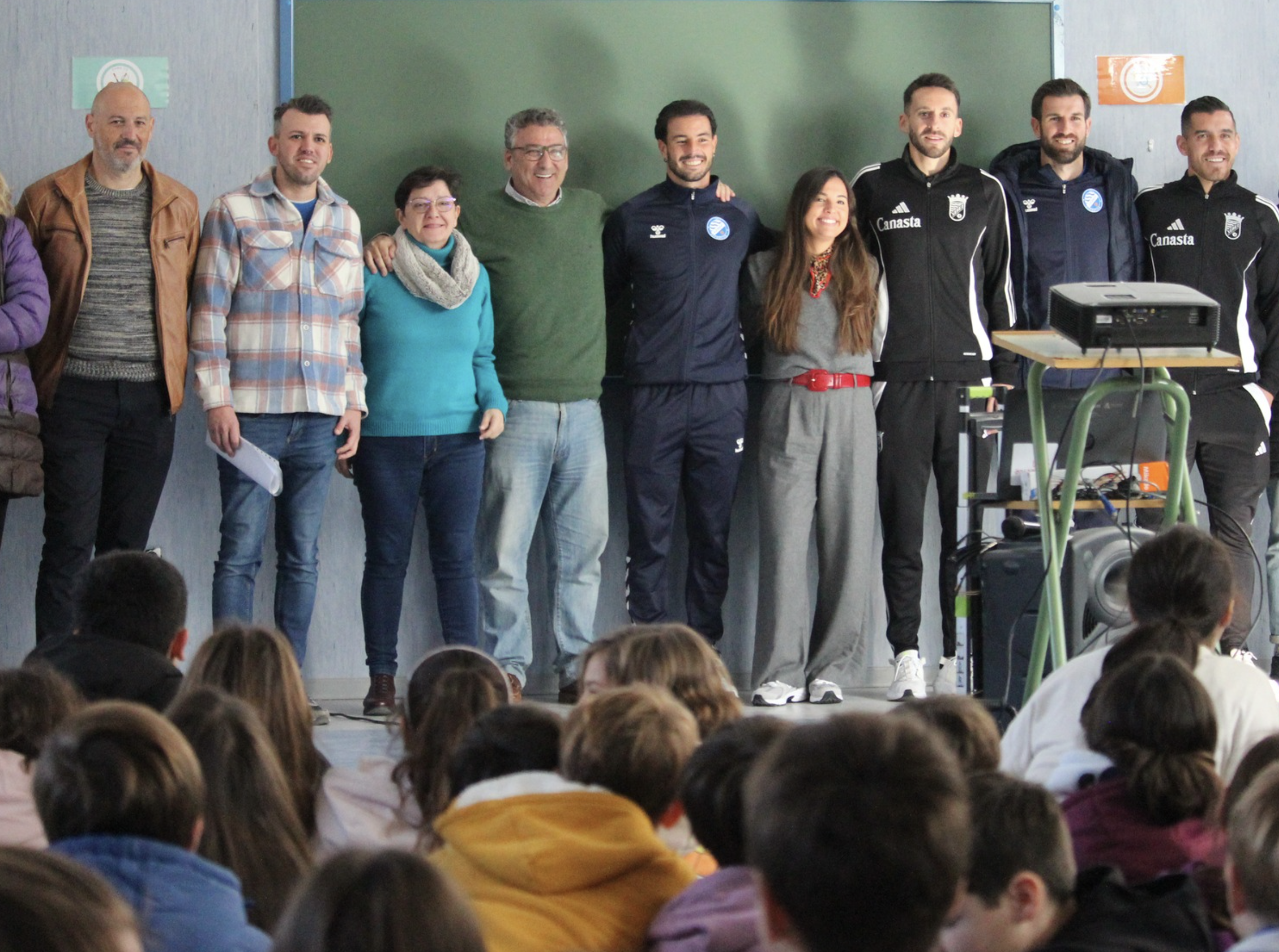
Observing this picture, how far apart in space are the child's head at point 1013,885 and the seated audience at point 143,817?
2.41 ft

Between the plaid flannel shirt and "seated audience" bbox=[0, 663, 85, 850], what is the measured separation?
89.6 inches

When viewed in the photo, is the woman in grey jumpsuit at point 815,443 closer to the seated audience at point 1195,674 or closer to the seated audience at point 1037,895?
the seated audience at point 1195,674

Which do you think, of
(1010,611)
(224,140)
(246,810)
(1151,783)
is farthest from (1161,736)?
(224,140)

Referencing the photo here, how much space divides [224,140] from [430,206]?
0.77 metres

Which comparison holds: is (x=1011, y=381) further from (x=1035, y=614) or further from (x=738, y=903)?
(x=738, y=903)

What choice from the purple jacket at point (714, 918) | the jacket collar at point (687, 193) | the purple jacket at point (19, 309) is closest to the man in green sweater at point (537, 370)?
the jacket collar at point (687, 193)

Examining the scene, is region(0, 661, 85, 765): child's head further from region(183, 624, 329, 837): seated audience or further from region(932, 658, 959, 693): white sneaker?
region(932, 658, 959, 693): white sneaker

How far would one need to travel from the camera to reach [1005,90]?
5258mm

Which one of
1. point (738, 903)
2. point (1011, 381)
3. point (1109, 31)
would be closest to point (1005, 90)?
point (1109, 31)

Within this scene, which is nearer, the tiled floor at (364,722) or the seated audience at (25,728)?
the seated audience at (25,728)

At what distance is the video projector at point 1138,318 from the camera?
324cm

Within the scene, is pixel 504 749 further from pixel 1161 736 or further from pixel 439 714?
pixel 1161 736

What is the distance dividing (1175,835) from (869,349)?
122 inches

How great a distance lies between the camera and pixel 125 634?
9.02 ft
